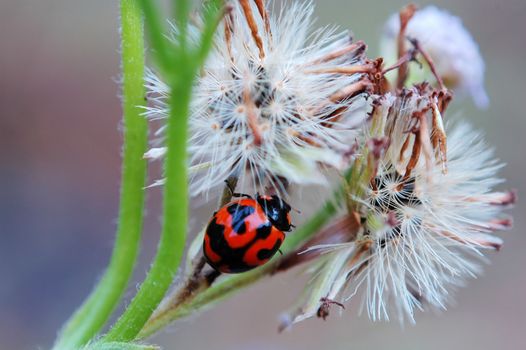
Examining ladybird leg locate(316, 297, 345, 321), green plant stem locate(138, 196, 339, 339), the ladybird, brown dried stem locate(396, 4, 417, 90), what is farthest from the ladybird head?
brown dried stem locate(396, 4, 417, 90)

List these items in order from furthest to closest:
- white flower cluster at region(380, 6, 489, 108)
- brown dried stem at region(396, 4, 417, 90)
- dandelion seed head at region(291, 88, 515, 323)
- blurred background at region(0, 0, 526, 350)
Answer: blurred background at region(0, 0, 526, 350), white flower cluster at region(380, 6, 489, 108), brown dried stem at region(396, 4, 417, 90), dandelion seed head at region(291, 88, 515, 323)

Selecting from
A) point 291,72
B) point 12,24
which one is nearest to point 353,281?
point 291,72

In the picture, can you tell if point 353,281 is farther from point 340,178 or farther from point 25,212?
point 25,212

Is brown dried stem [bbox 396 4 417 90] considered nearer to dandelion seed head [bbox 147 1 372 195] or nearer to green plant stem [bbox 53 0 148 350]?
dandelion seed head [bbox 147 1 372 195]

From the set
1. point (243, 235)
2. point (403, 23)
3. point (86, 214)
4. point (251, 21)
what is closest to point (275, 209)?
point (243, 235)

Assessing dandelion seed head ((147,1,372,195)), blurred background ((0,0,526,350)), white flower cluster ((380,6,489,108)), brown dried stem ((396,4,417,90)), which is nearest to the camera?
dandelion seed head ((147,1,372,195))

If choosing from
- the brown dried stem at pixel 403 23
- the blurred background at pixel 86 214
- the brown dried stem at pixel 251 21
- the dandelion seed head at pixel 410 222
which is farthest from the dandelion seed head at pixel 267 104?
the blurred background at pixel 86 214
